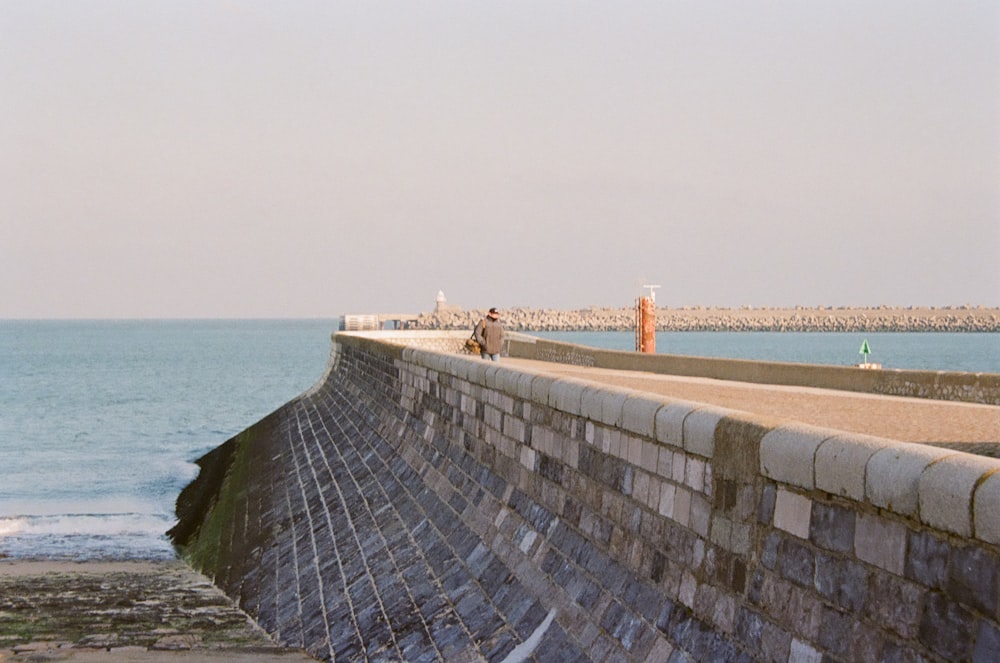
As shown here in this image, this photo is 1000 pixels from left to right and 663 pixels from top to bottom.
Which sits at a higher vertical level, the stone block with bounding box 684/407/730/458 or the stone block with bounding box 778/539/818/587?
the stone block with bounding box 684/407/730/458

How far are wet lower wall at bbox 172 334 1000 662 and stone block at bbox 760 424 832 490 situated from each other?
0.05ft

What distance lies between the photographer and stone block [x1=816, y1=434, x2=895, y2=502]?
477cm

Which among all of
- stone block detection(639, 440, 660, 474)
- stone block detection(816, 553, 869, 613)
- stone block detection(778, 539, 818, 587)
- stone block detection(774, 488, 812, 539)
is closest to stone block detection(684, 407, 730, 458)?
stone block detection(639, 440, 660, 474)

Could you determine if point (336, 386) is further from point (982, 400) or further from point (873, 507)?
point (873, 507)

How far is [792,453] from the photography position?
17.7 ft

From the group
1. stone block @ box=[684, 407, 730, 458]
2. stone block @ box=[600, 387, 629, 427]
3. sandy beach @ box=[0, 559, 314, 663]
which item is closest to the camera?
stone block @ box=[684, 407, 730, 458]

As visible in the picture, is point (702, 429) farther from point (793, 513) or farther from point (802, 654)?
point (802, 654)

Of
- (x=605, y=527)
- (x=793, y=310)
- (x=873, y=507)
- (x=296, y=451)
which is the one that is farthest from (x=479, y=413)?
(x=793, y=310)

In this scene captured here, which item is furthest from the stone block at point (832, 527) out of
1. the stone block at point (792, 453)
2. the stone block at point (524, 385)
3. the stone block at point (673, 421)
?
the stone block at point (524, 385)

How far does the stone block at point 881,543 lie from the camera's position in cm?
457

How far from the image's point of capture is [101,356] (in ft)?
420

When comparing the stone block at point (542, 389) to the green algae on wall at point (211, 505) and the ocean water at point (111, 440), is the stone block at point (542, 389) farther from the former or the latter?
the ocean water at point (111, 440)

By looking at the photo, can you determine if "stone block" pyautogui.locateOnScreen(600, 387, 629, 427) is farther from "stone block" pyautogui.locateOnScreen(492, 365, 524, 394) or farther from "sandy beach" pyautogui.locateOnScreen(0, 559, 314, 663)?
"sandy beach" pyautogui.locateOnScreen(0, 559, 314, 663)

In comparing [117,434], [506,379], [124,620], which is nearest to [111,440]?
[117,434]
